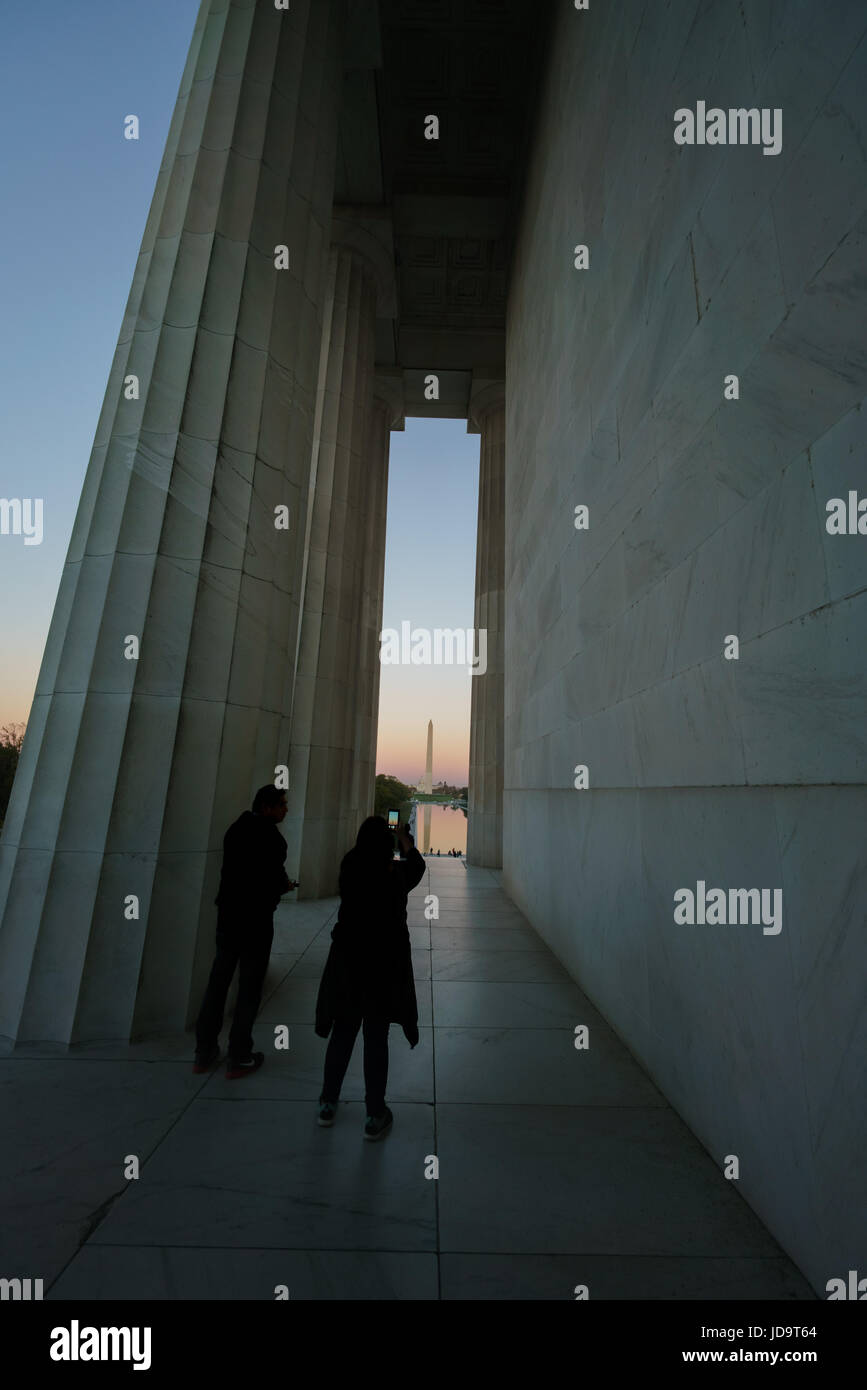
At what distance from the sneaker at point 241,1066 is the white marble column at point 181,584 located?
128 centimetres

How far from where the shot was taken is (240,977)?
5.61m

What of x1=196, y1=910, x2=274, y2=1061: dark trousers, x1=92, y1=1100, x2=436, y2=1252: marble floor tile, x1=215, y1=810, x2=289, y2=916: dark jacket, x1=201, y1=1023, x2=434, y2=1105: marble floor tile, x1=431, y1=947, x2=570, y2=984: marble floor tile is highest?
x1=215, y1=810, x2=289, y2=916: dark jacket

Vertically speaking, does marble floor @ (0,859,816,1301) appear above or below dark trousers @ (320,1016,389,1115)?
below

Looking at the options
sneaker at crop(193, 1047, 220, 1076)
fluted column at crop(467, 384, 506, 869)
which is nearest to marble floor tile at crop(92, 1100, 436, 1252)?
sneaker at crop(193, 1047, 220, 1076)

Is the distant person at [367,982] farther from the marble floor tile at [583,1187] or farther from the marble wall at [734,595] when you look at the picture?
the marble wall at [734,595]

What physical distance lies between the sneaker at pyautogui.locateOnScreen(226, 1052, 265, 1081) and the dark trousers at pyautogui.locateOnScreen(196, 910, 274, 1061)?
0.18 feet

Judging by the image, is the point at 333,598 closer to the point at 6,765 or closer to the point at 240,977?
the point at 240,977

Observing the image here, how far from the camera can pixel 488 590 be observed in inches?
935

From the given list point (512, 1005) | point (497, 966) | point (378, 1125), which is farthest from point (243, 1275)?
point (497, 966)

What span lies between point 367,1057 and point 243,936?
1.76 m

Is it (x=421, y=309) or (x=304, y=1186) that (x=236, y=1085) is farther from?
(x=421, y=309)

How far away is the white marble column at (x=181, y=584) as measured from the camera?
20.5 ft

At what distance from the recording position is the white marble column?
6242 millimetres

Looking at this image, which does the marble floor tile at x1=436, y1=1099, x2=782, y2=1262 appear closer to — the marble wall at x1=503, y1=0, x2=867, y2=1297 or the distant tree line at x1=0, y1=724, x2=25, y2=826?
the marble wall at x1=503, y1=0, x2=867, y2=1297
